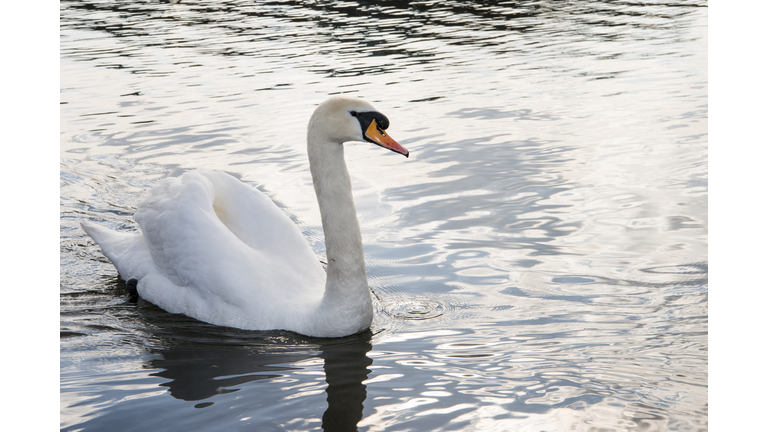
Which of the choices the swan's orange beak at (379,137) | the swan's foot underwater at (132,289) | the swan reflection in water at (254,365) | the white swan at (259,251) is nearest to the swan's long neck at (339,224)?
the white swan at (259,251)

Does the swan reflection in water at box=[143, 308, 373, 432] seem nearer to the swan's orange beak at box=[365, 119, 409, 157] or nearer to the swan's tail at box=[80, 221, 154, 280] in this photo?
the swan's tail at box=[80, 221, 154, 280]

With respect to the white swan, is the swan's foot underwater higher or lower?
lower

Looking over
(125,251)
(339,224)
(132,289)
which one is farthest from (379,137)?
(125,251)

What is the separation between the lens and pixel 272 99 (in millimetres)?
14648

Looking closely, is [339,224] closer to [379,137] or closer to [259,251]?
[379,137]

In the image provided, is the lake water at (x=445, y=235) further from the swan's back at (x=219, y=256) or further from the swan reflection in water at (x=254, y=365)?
the swan's back at (x=219, y=256)

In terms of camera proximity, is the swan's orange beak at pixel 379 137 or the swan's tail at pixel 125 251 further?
the swan's tail at pixel 125 251

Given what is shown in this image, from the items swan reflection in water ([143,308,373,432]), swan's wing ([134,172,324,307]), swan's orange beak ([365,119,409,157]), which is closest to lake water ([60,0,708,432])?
swan reflection in water ([143,308,373,432])

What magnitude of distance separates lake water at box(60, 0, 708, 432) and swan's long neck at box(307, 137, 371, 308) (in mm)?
445

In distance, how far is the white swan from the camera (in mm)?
5613

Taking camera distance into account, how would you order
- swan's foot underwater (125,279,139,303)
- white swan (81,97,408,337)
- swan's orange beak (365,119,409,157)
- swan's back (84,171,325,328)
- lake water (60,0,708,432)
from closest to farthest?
lake water (60,0,708,432) < swan's orange beak (365,119,409,157) < white swan (81,97,408,337) < swan's back (84,171,325,328) < swan's foot underwater (125,279,139,303)

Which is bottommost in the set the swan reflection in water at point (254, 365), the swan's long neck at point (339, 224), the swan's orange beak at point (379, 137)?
the swan reflection in water at point (254, 365)

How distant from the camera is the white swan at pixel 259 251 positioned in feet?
18.4

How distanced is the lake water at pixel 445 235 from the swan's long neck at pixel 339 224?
45 centimetres
